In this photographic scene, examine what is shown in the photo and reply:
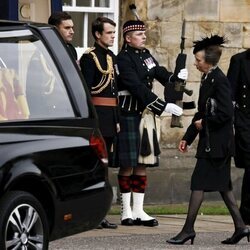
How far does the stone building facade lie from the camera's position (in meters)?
15.7

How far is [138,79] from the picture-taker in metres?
13.0

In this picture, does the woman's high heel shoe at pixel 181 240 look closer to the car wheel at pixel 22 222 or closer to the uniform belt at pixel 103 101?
the uniform belt at pixel 103 101

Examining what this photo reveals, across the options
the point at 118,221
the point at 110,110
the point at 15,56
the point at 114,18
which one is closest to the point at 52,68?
the point at 15,56

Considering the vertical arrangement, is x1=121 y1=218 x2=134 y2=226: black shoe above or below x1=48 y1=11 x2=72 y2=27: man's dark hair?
below

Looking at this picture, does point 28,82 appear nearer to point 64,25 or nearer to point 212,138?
point 212,138

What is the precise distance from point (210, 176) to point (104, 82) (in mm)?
1682

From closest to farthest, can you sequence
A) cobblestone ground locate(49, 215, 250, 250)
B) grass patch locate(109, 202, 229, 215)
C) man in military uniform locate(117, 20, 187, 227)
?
cobblestone ground locate(49, 215, 250, 250), man in military uniform locate(117, 20, 187, 227), grass patch locate(109, 202, 229, 215)

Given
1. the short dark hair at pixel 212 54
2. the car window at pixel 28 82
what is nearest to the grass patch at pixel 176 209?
the short dark hair at pixel 212 54

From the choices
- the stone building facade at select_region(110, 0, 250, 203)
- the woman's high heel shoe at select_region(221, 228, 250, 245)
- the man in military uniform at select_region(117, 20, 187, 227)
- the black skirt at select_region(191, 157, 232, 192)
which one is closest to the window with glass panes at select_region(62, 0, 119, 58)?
the stone building facade at select_region(110, 0, 250, 203)

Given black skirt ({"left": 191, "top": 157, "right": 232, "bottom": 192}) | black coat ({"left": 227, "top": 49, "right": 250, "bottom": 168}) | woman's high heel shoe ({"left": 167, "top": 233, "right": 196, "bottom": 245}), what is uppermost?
black coat ({"left": 227, "top": 49, "right": 250, "bottom": 168})

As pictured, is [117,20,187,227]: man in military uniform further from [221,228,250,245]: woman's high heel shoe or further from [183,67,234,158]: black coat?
[221,228,250,245]: woman's high heel shoe

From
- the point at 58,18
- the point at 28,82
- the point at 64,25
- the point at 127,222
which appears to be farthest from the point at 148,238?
the point at 28,82

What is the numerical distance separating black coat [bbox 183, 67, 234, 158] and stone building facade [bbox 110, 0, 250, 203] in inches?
156

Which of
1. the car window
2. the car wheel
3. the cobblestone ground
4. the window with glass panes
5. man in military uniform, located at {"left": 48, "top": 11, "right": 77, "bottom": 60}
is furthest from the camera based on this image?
the window with glass panes
